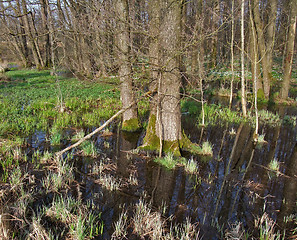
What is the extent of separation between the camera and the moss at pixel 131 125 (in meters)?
7.46

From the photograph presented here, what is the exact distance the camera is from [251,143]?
22.0 ft

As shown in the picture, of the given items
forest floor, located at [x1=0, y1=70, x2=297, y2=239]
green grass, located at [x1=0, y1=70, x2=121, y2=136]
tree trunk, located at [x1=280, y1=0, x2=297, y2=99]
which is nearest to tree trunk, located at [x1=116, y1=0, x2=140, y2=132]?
forest floor, located at [x1=0, y1=70, x2=297, y2=239]

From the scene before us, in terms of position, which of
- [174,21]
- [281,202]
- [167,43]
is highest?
[174,21]

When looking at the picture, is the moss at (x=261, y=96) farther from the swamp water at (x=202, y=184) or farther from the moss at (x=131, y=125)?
the moss at (x=131, y=125)

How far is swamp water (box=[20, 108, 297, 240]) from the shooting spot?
11.3 ft

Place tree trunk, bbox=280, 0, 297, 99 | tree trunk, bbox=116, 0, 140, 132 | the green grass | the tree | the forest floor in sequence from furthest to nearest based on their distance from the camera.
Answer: tree trunk, bbox=280, 0, 297, 99 < the green grass < tree trunk, bbox=116, 0, 140, 132 < the tree < the forest floor

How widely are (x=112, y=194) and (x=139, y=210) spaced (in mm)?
888

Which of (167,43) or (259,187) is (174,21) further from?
(259,187)

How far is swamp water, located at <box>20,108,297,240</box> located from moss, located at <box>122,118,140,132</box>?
0.77m

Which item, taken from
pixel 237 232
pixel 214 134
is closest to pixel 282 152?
pixel 214 134

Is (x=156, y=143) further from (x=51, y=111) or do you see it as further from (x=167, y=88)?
(x=51, y=111)

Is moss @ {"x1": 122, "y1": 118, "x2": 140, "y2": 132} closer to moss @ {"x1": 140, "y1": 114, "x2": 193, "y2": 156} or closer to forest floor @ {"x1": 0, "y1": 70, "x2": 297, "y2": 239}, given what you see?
forest floor @ {"x1": 0, "y1": 70, "x2": 297, "y2": 239}

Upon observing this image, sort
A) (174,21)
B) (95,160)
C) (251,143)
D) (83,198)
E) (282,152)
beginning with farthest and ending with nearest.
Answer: (251,143) → (282,152) → (95,160) → (174,21) → (83,198)

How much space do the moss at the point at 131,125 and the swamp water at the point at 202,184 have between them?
0.77 m
